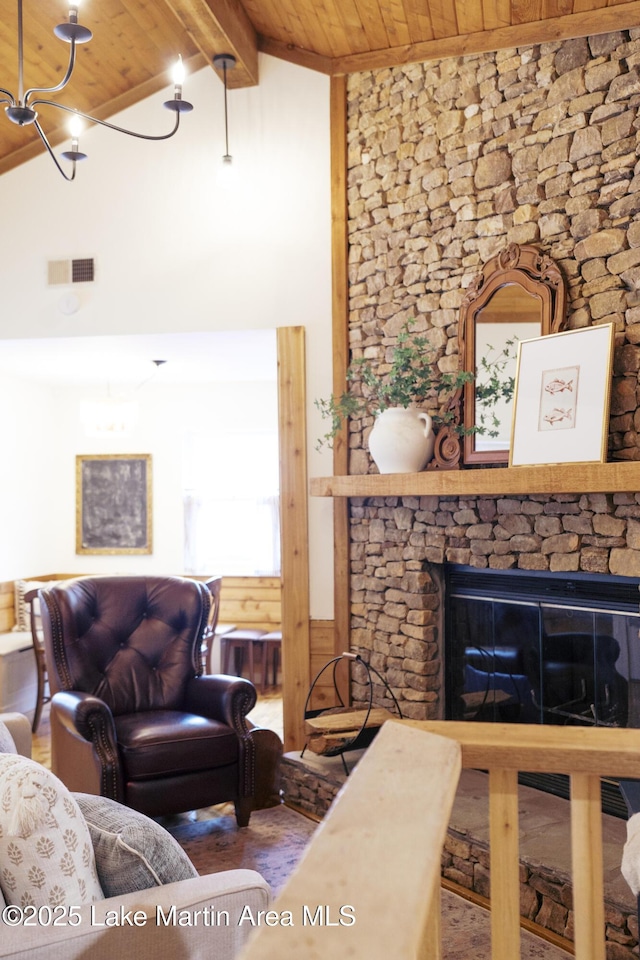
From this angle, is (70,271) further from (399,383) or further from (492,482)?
(492,482)

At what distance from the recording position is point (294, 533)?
4.33 m

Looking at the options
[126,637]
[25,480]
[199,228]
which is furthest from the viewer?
[25,480]

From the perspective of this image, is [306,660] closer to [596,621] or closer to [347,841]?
[596,621]

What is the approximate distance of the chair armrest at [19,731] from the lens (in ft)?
10.2

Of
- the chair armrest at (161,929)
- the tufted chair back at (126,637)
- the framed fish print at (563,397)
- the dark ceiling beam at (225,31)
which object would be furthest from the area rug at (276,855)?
the dark ceiling beam at (225,31)

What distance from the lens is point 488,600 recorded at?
3840mm

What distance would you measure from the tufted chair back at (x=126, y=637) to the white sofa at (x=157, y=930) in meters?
2.23

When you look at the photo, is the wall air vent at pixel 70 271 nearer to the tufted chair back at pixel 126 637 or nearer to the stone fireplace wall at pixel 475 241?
the stone fireplace wall at pixel 475 241

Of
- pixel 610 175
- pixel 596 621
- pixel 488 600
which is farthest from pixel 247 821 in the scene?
pixel 610 175

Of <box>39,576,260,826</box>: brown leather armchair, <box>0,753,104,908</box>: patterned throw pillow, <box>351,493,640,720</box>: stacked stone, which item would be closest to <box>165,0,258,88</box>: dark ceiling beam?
<box>351,493,640,720</box>: stacked stone

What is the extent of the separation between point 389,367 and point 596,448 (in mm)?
1274

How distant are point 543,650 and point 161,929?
235 centimetres

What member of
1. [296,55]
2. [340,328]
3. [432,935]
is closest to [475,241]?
[340,328]

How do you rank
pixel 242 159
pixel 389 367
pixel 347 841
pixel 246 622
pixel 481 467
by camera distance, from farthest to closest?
pixel 246 622, pixel 242 159, pixel 389 367, pixel 481 467, pixel 347 841
